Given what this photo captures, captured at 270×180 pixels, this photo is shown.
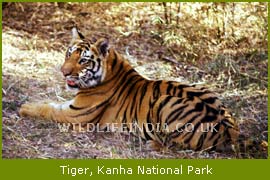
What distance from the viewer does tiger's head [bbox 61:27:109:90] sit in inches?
255

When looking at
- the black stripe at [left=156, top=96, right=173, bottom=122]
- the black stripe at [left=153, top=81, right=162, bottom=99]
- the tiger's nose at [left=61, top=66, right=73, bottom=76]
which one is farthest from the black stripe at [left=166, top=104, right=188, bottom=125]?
the tiger's nose at [left=61, top=66, right=73, bottom=76]

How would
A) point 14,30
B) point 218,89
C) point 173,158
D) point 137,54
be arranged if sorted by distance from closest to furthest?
point 173,158
point 218,89
point 137,54
point 14,30

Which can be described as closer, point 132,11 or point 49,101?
point 49,101

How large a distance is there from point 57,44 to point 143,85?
58.7 inches

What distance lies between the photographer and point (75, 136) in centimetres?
638

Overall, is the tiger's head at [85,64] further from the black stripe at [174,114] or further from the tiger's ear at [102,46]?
the black stripe at [174,114]

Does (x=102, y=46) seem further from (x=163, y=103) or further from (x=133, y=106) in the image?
(x=163, y=103)

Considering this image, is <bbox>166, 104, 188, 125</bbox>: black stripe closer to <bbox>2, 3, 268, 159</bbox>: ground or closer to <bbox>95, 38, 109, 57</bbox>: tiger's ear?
<bbox>2, 3, 268, 159</bbox>: ground

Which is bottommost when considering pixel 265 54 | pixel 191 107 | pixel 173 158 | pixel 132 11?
pixel 173 158

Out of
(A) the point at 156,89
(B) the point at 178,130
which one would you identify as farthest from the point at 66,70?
(B) the point at 178,130

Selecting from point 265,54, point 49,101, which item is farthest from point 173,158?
point 265,54

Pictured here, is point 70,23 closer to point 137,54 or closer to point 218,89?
point 137,54

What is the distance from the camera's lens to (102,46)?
656 cm

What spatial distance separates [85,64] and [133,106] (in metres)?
0.60
